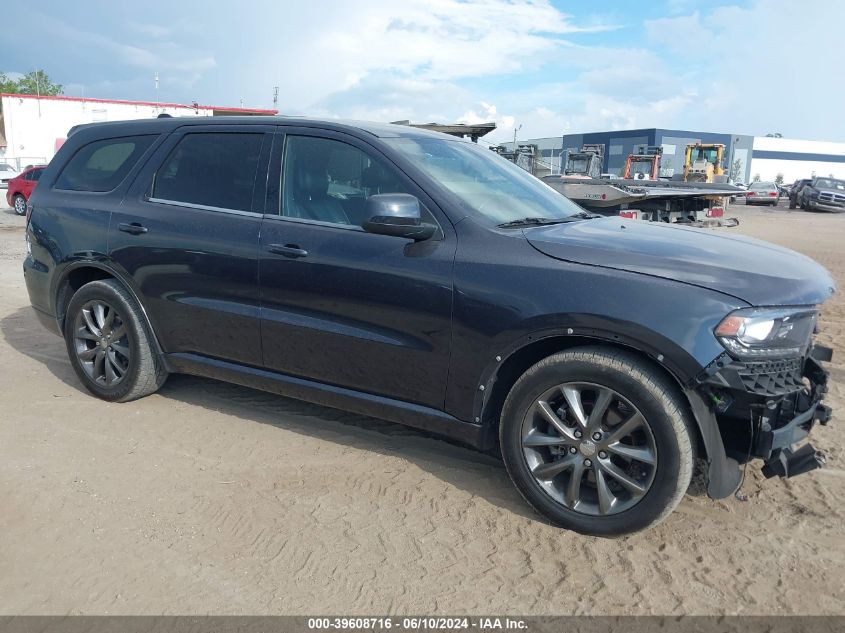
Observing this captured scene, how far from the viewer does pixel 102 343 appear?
472 centimetres

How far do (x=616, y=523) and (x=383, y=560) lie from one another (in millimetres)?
1061

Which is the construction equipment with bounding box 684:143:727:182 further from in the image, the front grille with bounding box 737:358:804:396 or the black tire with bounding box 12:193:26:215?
the front grille with bounding box 737:358:804:396

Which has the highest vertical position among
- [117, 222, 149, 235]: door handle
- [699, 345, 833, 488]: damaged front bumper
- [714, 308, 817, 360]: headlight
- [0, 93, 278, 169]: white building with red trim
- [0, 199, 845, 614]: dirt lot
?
[0, 93, 278, 169]: white building with red trim

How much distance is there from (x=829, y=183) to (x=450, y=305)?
35802mm

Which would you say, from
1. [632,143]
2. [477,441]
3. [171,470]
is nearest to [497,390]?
[477,441]

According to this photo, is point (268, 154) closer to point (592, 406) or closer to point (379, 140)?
point (379, 140)

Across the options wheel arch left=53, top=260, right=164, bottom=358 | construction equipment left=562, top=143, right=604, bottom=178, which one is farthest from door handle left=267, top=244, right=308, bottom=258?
construction equipment left=562, top=143, right=604, bottom=178

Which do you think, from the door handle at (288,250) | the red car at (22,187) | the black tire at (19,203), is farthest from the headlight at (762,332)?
the black tire at (19,203)

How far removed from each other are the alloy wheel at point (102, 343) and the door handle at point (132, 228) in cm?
54

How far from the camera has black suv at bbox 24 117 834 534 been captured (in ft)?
9.60

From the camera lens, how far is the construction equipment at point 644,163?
2660cm

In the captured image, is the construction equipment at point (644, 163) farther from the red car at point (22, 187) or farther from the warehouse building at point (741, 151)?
the warehouse building at point (741, 151)

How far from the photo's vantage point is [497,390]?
3398 mm

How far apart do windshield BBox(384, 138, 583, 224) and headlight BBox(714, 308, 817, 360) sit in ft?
4.09
